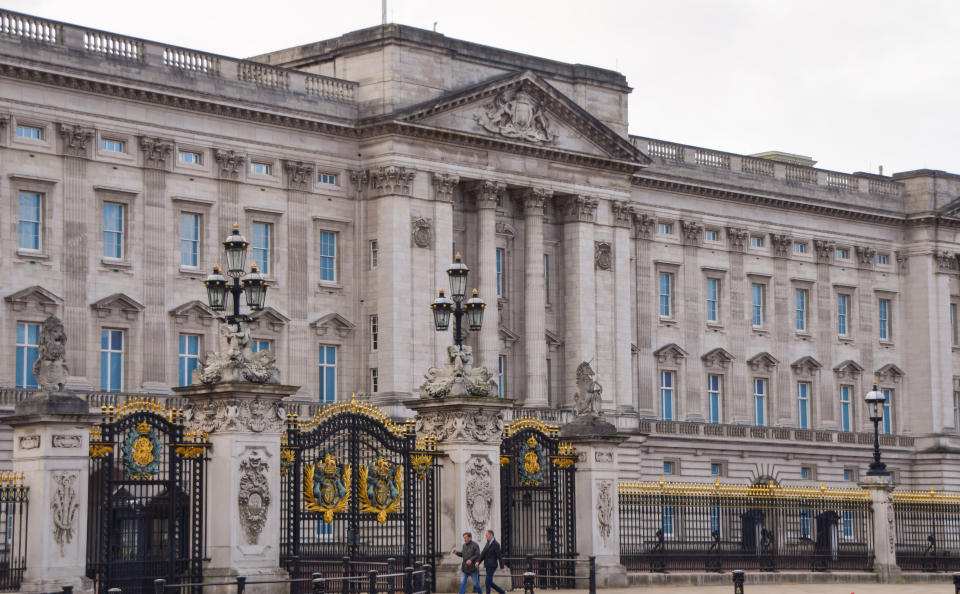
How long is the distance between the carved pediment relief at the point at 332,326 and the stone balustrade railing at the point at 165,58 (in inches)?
338

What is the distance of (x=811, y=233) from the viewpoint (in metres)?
95.4

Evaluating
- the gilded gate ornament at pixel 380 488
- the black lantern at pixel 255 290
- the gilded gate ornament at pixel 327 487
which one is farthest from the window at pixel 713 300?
the black lantern at pixel 255 290

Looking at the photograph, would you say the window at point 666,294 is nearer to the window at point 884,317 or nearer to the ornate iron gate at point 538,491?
the window at point 884,317

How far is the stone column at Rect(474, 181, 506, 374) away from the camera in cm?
7794

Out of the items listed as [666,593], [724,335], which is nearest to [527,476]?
[666,593]

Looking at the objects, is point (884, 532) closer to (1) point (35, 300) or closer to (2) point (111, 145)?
(1) point (35, 300)

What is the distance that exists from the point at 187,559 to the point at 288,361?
35.3 m

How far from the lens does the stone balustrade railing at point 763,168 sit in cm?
8894

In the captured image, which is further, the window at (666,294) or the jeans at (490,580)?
the window at (666,294)

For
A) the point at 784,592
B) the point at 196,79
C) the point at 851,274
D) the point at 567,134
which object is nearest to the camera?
the point at 784,592

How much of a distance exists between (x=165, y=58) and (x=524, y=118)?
640 inches

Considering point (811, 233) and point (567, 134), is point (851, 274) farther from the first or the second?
point (567, 134)

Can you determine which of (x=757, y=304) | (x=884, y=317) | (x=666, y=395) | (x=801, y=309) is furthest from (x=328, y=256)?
(x=884, y=317)

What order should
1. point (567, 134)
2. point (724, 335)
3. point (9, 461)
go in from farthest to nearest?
point (724, 335)
point (567, 134)
point (9, 461)
